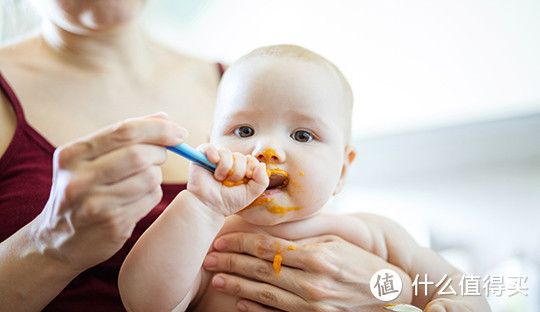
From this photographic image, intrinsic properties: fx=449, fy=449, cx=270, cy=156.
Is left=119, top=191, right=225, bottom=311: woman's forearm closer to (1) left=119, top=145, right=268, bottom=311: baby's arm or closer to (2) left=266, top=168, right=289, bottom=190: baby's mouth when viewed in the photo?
(1) left=119, top=145, right=268, bottom=311: baby's arm

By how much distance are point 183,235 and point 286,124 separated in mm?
343

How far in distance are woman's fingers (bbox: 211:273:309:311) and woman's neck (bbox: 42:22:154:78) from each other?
77cm

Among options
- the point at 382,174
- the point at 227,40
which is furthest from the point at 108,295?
the point at 227,40

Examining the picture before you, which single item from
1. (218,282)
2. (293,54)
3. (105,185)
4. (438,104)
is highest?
(438,104)

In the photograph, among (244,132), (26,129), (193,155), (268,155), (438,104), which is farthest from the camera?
(438,104)

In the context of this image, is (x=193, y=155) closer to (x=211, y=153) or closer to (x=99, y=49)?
(x=211, y=153)

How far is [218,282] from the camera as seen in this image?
0.97 metres

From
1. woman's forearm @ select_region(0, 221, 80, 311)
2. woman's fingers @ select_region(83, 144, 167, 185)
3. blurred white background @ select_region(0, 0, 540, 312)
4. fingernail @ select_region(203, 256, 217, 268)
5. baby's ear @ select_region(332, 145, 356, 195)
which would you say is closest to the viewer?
woman's fingers @ select_region(83, 144, 167, 185)

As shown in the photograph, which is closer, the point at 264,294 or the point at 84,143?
the point at 84,143

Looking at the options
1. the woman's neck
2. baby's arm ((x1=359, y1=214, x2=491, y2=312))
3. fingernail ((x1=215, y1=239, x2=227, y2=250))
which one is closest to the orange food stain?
fingernail ((x1=215, y1=239, x2=227, y2=250))

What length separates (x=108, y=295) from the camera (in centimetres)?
105

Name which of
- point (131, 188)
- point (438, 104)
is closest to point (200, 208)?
point (131, 188)

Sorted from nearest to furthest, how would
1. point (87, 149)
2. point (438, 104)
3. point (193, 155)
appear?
point (87, 149), point (193, 155), point (438, 104)

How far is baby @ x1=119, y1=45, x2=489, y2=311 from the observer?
778mm
